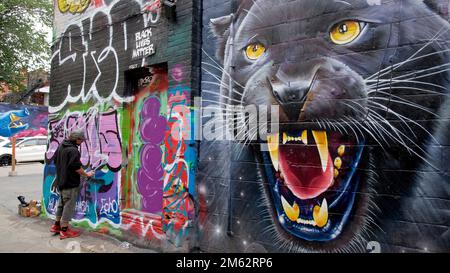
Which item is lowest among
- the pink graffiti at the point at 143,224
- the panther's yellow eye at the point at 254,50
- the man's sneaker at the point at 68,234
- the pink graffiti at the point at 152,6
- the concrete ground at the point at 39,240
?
the concrete ground at the point at 39,240

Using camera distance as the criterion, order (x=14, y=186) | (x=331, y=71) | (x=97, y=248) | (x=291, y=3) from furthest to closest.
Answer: (x=14, y=186) → (x=97, y=248) → (x=291, y=3) → (x=331, y=71)

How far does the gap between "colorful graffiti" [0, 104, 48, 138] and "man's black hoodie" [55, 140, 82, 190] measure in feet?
25.3

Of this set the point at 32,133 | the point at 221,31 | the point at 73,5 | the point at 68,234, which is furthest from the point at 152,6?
the point at 32,133

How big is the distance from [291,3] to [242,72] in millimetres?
976

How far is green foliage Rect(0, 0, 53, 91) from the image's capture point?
2180cm

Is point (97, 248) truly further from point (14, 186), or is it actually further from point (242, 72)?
point (14, 186)

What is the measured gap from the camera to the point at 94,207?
6.22 metres

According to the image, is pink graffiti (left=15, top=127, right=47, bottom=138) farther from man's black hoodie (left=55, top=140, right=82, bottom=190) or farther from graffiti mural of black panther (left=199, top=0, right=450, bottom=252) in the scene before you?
graffiti mural of black panther (left=199, top=0, right=450, bottom=252)

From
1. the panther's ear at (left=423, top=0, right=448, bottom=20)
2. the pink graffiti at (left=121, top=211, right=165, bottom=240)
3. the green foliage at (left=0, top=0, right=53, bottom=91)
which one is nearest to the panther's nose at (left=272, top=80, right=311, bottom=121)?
the panther's ear at (left=423, top=0, right=448, bottom=20)

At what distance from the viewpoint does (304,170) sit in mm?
3727

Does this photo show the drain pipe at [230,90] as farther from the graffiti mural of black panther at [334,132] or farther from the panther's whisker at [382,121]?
the panther's whisker at [382,121]

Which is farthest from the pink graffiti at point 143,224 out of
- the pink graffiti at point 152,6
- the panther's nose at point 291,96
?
the pink graffiti at point 152,6

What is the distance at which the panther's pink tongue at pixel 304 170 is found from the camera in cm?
358
